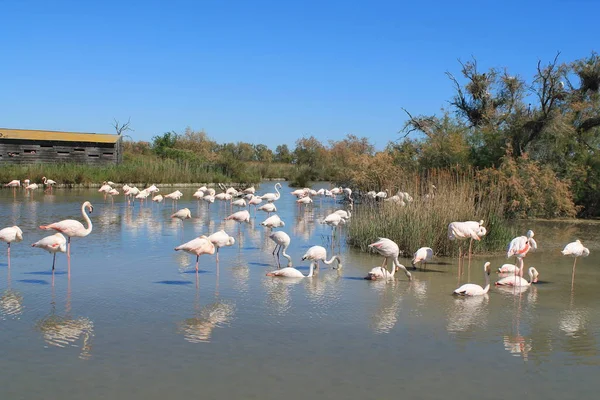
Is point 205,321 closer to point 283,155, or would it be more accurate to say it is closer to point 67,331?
point 67,331

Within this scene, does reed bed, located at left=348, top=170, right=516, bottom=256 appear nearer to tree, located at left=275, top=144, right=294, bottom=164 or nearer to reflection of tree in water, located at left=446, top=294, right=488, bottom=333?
reflection of tree in water, located at left=446, top=294, right=488, bottom=333

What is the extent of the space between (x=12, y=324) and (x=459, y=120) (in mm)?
23602

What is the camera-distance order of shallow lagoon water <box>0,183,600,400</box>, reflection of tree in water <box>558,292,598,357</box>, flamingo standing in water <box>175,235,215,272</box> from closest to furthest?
1. shallow lagoon water <box>0,183,600,400</box>
2. reflection of tree in water <box>558,292,598,357</box>
3. flamingo standing in water <box>175,235,215,272</box>

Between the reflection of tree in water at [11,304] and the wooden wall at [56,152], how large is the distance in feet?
107

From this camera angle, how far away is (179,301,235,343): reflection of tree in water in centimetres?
663

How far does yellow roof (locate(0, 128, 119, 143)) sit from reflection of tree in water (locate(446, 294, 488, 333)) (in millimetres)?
35196

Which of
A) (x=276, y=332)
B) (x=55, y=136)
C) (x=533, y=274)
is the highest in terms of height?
(x=55, y=136)

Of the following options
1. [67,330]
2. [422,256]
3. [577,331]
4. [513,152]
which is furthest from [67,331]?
[513,152]

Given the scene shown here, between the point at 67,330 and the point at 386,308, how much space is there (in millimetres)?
3976

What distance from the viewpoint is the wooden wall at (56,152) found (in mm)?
38281

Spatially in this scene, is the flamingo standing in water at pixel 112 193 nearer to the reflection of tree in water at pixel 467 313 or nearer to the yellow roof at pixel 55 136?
the yellow roof at pixel 55 136

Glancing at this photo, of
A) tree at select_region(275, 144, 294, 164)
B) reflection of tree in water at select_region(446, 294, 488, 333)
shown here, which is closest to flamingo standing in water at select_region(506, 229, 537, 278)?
reflection of tree in water at select_region(446, 294, 488, 333)

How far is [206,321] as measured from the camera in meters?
7.21

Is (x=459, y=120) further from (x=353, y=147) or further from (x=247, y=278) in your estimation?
(x=353, y=147)
